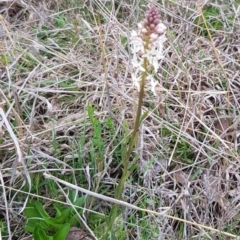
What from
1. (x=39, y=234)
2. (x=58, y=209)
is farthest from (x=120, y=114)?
(x=39, y=234)

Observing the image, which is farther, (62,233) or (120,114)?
(120,114)

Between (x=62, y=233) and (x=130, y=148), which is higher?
(x=130, y=148)

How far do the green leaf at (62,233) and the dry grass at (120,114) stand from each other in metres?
0.07

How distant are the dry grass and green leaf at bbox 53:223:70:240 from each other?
7 cm

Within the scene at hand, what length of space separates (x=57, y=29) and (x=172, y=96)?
0.56 metres

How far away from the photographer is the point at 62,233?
47.9 inches

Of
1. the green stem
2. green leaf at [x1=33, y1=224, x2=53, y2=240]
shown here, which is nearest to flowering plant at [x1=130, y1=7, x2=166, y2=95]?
the green stem

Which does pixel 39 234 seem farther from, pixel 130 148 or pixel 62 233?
pixel 130 148

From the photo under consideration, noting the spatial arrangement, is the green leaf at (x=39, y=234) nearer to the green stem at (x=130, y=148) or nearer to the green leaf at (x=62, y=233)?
the green leaf at (x=62, y=233)

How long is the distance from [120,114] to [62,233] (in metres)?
0.49

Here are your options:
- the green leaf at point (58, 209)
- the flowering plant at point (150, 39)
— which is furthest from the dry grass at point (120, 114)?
the flowering plant at point (150, 39)

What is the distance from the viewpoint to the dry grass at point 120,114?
138cm

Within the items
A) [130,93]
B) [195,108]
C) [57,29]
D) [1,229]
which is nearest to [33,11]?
[57,29]

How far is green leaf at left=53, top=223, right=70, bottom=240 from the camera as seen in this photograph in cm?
122
